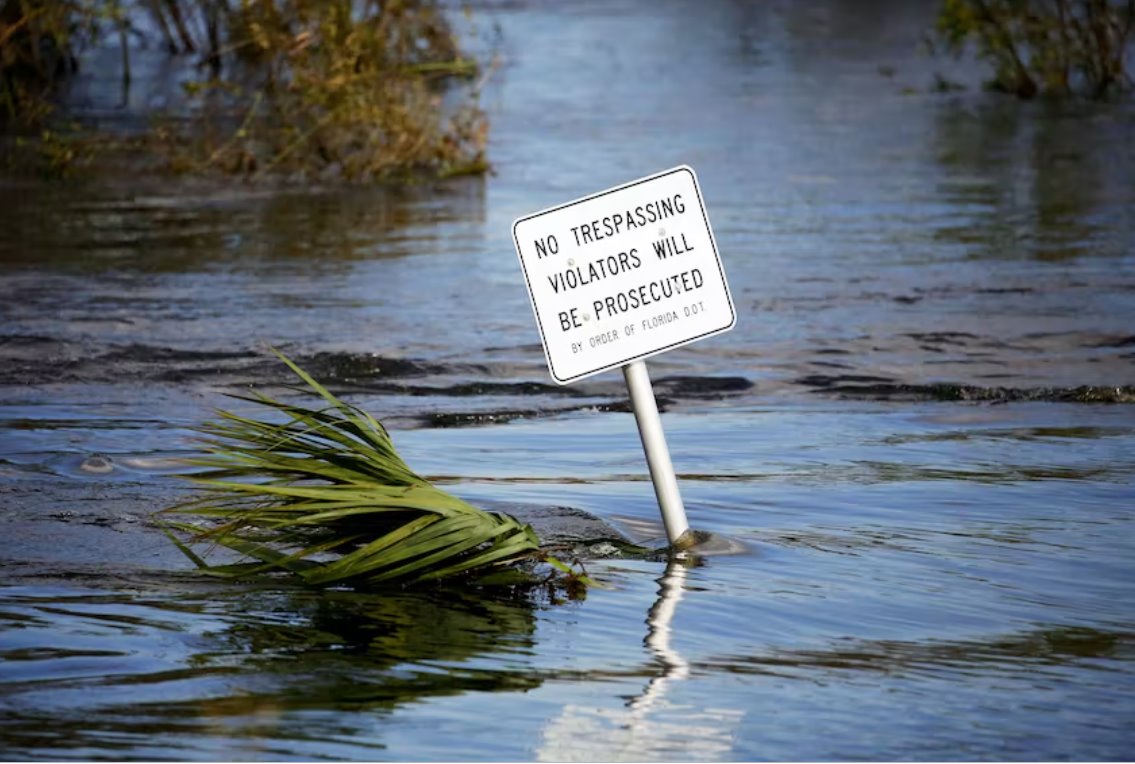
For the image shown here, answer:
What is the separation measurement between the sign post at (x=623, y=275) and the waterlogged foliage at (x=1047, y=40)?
1733 centimetres

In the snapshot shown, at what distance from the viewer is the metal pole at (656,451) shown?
5.89 meters

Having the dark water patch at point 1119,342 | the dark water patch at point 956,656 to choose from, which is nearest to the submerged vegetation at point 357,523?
the dark water patch at point 956,656

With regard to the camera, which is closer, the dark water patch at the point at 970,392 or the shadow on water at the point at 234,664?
the shadow on water at the point at 234,664

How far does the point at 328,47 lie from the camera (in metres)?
Result: 17.0

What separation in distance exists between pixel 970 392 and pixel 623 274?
3.39 metres

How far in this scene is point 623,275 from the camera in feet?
18.7

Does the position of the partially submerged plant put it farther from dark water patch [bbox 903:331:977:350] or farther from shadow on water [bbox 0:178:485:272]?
shadow on water [bbox 0:178:485:272]

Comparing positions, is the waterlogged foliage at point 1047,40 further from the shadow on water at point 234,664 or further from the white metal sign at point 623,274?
the shadow on water at point 234,664

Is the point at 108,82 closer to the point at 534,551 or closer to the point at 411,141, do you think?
the point at 411,141

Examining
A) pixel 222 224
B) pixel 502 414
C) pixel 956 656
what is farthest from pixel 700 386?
pixel 222 224

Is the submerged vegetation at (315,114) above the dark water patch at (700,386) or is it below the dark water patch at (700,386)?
above

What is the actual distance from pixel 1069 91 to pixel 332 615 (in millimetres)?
19484

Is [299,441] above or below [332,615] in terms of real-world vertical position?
above

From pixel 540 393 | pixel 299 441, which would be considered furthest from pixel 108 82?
pixel 299 441
